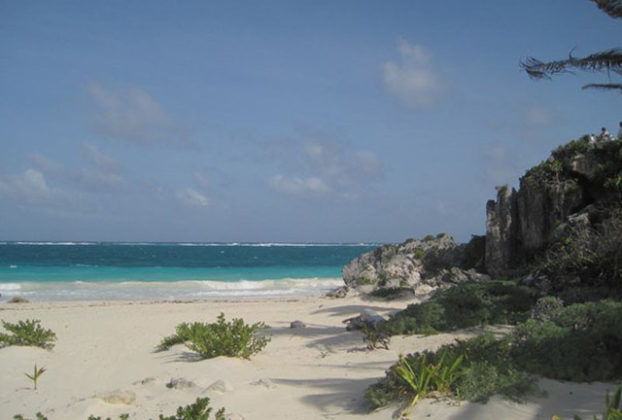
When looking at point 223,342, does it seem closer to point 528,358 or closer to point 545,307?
point 528,358

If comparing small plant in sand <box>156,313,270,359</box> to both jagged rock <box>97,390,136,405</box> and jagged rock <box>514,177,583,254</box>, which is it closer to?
jagged rock <box>97,390,136,405</box>

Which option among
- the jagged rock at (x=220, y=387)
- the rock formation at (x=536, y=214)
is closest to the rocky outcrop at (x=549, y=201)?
the rock formation at (x=536, y=214)

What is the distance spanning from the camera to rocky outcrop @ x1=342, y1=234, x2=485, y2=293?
2084cm

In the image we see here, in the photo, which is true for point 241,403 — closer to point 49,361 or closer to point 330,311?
point 49,361

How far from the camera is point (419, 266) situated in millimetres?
24438

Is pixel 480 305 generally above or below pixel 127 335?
above

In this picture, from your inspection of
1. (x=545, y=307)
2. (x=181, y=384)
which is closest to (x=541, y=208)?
(x=545, y=307)

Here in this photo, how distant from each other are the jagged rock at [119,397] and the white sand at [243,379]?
51 millimetres

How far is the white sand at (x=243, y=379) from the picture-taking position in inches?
221

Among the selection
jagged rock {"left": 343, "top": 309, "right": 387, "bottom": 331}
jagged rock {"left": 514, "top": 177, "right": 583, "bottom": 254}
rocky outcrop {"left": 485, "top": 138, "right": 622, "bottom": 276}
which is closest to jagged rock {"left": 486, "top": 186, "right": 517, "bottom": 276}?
rocky outcrop {"left": 485, "top": 138, "right": 622, "bottom": 276}

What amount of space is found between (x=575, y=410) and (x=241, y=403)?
3536 millimetres

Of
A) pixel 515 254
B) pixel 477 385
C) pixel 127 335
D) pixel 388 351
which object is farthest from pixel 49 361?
pixel 515 254

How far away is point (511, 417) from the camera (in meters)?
5.07

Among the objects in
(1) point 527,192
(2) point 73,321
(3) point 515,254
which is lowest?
(2) point 73,321
